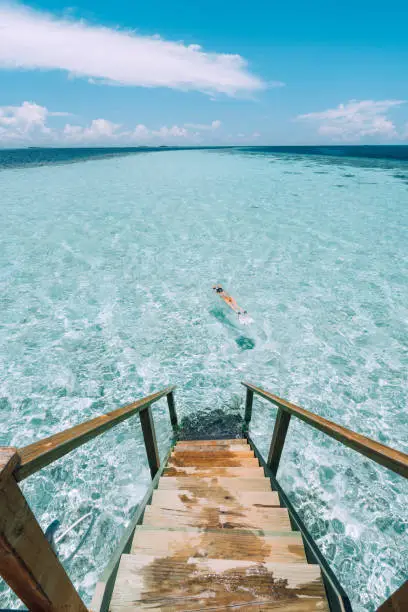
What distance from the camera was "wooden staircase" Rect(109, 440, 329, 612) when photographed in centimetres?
210

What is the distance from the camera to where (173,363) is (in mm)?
9156

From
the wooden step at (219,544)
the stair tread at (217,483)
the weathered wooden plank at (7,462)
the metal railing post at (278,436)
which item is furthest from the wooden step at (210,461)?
the weathered wooden plank at (7,462)

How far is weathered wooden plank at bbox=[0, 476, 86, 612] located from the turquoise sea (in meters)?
4.43

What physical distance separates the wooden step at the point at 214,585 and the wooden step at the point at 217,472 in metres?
2.01

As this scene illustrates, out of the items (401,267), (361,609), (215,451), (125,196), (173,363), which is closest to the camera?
(361,609)

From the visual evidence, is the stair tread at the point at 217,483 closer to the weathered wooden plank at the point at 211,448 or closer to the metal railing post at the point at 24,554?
the weathered wooden plank at the point at 211,448

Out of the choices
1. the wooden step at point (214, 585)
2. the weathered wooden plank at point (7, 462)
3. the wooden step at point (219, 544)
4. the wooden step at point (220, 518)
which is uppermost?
the weathered wooden plank at point (7, 462)

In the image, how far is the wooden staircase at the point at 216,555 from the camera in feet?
6.89

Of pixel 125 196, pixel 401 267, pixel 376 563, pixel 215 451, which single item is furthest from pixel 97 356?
pixel 125 196

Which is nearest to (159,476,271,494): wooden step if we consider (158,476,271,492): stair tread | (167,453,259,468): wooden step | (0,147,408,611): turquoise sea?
(158,476,271,492): stair tread

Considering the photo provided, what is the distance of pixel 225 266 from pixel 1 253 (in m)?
12.6

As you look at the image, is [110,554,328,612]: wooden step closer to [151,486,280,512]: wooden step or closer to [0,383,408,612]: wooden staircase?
[0,383,408,612]: wooden staircase

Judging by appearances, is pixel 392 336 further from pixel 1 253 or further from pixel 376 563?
pixel 1 253

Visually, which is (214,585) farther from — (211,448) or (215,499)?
(211,448)
